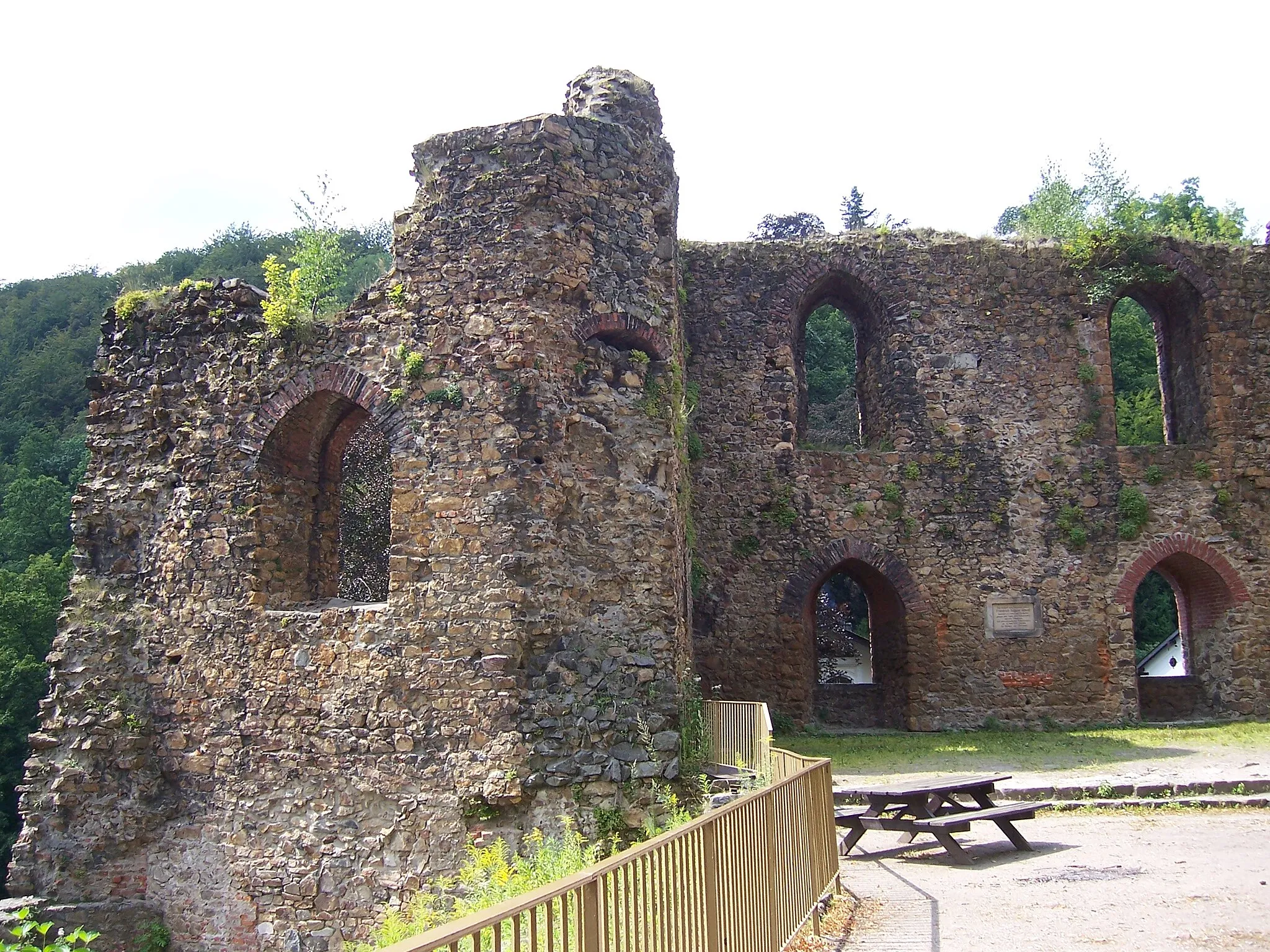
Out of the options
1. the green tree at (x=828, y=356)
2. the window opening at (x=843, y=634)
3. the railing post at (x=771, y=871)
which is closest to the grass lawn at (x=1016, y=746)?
the railing post at (x=771, y=871)

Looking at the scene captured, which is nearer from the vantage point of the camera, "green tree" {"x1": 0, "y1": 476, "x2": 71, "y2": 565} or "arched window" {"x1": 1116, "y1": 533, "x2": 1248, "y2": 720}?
"arched window" {"x1": 1116, "y1": 533, "x2": 1248, "y2": 720}

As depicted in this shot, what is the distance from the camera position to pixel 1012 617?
645 inches

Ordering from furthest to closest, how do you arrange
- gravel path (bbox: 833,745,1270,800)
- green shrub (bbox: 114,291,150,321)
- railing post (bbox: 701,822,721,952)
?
1. green shrub (bbox: 114,291,150,321)
2. gravel path (bbox: 833,745,1270,800)
3. railing post (bbox: 701,822,721,952)

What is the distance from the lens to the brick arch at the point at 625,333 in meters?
10.9

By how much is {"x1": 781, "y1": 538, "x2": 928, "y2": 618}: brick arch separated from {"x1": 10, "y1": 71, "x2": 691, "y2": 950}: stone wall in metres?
5.25

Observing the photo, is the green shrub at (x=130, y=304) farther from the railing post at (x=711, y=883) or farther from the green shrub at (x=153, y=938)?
the railing post at (x=711, y=883)

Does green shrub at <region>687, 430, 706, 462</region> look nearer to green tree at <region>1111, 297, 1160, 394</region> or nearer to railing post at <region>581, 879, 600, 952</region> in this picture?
railing post at <region>581, 879, 600, 952</region>

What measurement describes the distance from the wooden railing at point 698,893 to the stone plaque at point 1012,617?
9.62 m

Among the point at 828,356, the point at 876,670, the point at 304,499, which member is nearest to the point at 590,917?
the point at 304,499

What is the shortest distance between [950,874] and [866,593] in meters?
9.35

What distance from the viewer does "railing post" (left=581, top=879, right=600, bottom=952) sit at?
3.53m


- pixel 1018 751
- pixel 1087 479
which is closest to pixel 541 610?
pixel 1018 751

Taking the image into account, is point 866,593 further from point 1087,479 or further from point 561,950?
point 561,950

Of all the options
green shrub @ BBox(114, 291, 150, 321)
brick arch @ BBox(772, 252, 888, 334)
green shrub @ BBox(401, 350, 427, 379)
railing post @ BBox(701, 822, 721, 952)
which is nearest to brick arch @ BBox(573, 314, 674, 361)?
green shrub @ BBox(401, 350, 427, 379)
